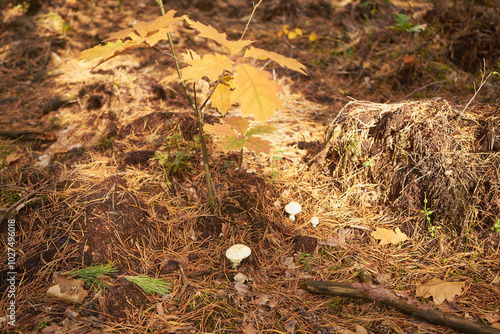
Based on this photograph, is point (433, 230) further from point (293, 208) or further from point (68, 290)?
point (68, 290)

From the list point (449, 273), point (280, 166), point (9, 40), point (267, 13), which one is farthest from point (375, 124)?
point (9, 40)

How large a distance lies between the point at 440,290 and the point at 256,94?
1.76 metres

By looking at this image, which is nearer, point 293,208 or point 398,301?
point 398,301

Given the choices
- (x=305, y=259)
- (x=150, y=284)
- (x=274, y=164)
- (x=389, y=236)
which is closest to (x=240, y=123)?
(x=274, y=164)

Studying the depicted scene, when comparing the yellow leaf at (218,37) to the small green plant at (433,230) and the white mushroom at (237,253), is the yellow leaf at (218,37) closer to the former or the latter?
the white mushroom at (237,253)

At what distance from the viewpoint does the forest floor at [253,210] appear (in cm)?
184

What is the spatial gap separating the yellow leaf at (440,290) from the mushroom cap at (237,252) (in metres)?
1.15

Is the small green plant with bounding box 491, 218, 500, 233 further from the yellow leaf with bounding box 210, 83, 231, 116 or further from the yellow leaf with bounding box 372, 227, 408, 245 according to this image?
the yellow leaf with bounding box 210, 83, 231, 116

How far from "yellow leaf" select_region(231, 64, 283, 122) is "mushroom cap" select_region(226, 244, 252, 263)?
1025 millimetres

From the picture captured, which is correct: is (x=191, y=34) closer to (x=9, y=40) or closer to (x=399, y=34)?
(x=9, y=40)

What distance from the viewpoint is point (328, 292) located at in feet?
6.48

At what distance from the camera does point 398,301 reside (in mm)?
1893

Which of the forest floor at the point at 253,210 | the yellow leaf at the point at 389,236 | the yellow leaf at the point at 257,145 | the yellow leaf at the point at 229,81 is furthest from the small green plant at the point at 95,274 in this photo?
the yellow leaf at the point at 389,236

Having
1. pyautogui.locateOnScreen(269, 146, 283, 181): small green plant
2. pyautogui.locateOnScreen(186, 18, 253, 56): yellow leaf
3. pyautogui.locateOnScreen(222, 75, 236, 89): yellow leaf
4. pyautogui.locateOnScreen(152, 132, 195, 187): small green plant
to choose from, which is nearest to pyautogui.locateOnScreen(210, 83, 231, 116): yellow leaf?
pyautogui.locateOnScreen(222, 75, 236, 89): yellow leaf
